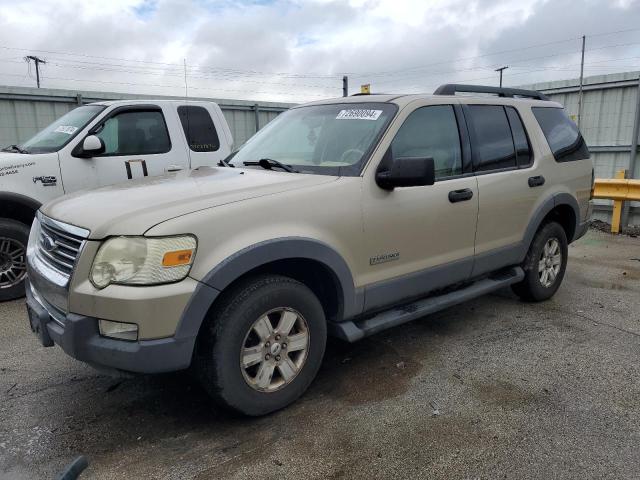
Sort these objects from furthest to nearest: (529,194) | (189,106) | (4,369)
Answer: (189,106)
(529,194)
(4,369)

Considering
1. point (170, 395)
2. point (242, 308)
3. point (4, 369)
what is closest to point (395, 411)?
point (242, 308)

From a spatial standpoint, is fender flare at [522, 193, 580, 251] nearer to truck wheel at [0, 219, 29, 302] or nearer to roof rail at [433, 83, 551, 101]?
roof rail at [433, 83, 551, 101]

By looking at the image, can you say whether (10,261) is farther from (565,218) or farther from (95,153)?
(565,218)

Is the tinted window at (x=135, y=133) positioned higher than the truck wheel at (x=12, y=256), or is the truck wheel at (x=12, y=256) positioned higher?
the tinted window at (x=135, y=133)

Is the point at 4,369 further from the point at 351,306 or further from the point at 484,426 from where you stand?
the point at 484,426

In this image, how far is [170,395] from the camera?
10.8 ft

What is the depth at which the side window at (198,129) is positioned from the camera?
246 inches

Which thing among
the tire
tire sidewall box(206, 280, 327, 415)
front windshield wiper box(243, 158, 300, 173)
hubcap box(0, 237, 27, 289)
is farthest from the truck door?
the tire

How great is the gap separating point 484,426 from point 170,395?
6.28 ft

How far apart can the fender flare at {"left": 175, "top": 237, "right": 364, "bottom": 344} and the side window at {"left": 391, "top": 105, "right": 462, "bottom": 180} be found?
0.93 metres

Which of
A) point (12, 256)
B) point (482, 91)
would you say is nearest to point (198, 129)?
point (12, 256)

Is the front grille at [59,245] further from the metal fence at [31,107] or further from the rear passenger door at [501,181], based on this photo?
the metal fence at [31,107]

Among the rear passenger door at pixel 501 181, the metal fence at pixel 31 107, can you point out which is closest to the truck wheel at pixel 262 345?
the rear passenger door at pixel 501 181

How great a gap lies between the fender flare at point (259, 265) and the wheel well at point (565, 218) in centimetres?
259
